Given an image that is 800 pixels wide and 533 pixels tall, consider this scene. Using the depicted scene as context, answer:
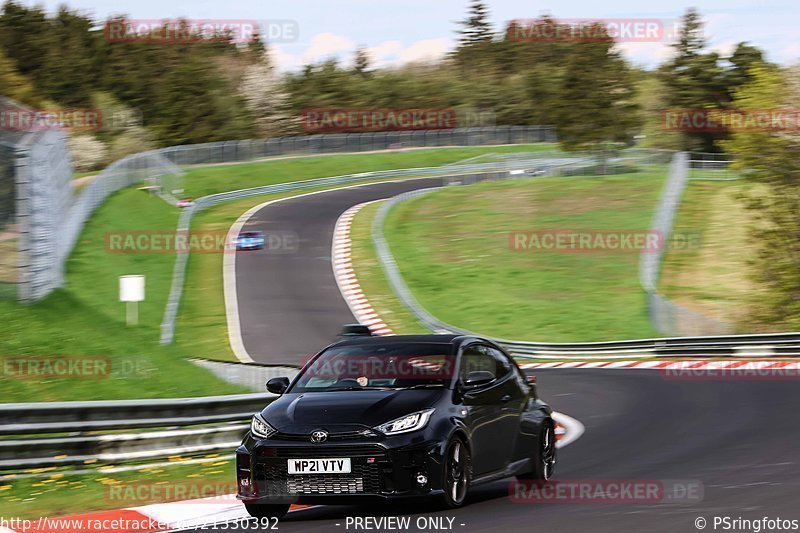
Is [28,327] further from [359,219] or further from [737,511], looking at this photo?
[359,219]

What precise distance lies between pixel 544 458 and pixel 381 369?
2.26 metres

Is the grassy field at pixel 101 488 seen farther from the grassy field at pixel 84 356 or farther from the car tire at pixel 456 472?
the grassy field at pixel 84 356

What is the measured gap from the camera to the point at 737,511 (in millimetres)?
9062

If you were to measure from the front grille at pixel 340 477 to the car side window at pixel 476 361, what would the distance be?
55.8 inches

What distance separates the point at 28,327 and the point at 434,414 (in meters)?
10.4

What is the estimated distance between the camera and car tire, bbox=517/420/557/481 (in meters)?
11.5

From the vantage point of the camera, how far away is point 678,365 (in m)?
32.1

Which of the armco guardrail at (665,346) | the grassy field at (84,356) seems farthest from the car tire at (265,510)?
the armco guardrail at (665,346)

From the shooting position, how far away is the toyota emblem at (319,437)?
367 inches

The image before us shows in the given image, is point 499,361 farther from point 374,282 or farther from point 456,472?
point 374,282

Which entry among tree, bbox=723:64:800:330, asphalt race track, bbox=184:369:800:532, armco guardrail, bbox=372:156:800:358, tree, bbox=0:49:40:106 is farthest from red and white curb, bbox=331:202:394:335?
tree, bbox=0:49:40:106

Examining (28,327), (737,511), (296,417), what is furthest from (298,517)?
(28,327)

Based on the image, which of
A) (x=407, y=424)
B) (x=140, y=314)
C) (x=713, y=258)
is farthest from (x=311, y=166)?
(x=407, y=424)

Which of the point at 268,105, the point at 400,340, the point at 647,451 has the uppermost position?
the point at 400,340
